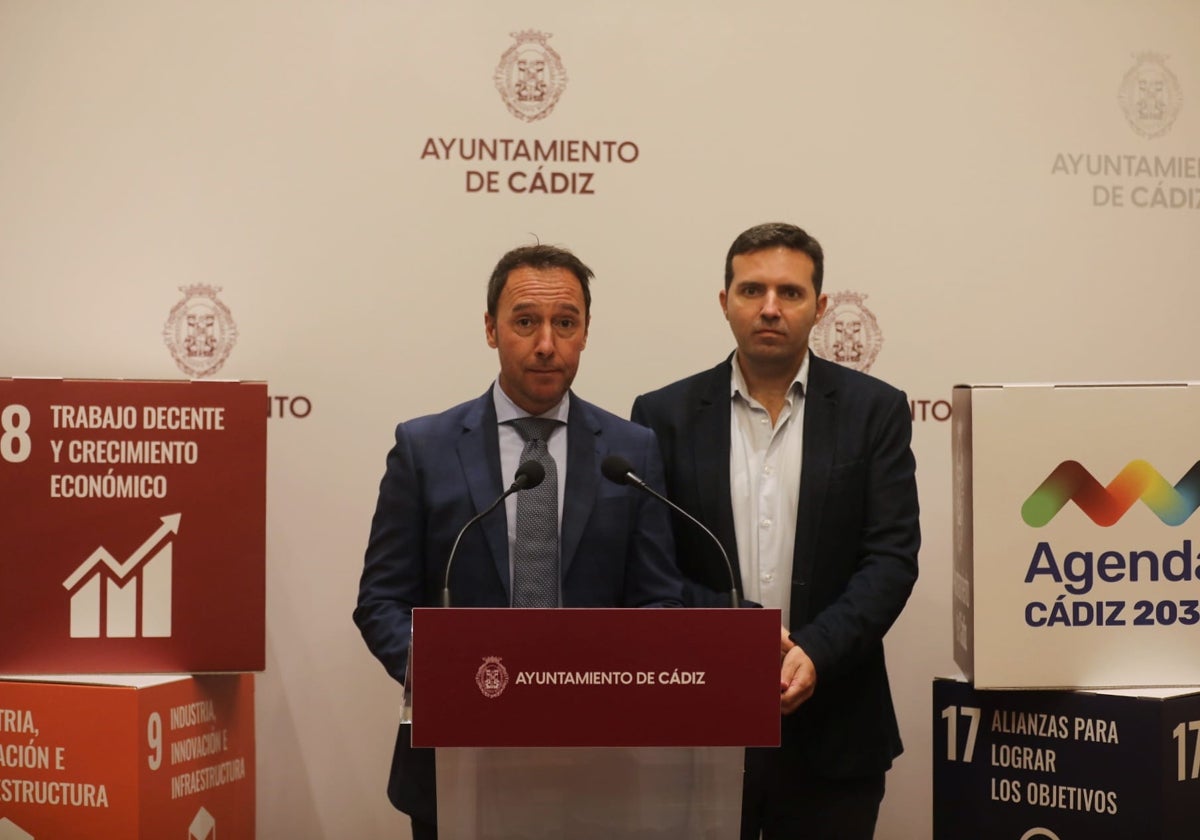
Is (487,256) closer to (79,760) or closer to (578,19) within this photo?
(578,19)

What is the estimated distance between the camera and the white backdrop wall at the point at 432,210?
359 centimetres

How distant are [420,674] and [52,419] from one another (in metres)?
1.53

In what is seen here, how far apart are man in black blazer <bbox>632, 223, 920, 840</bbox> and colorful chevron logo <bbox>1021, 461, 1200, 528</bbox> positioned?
0.40m

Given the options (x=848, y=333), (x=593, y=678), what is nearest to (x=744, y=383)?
(x=848, y=333)

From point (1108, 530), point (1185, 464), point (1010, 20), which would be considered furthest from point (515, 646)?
point (1010, 20)

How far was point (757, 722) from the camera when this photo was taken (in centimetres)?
189

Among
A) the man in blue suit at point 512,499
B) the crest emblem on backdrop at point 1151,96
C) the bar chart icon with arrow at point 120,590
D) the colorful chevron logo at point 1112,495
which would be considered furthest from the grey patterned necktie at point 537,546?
the crest emblem on backdrop at point 1151,96

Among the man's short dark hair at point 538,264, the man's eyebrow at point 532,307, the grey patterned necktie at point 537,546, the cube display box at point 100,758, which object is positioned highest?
the man's short dark hair at point 538,264

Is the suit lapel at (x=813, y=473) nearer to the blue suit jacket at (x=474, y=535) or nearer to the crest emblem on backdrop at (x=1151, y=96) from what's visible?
the blue suit jacket at (x=474, y=535)

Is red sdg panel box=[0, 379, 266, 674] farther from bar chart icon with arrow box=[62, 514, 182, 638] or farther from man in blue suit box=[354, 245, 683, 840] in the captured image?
man in blue suit box=[354, 245, 683, 840]

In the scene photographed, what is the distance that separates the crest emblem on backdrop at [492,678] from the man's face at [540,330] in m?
0.96

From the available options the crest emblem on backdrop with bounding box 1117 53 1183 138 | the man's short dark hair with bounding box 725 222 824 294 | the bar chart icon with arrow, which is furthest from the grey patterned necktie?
the crest emblem on backdrop with bounding box 1117 53 1183 138

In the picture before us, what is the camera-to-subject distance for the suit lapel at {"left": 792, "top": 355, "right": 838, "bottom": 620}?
289cm

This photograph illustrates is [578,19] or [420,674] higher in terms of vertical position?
[578,19]
